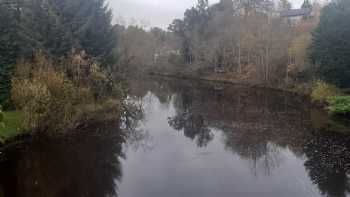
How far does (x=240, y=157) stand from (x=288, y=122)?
29.6ft

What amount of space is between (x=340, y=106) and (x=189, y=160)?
48.1 feet

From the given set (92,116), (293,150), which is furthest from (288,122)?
(92,116)

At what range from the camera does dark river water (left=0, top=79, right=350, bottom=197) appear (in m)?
13.4

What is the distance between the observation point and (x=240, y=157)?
1733cm

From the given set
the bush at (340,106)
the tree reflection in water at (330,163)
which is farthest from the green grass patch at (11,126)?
the bush at (340,106)

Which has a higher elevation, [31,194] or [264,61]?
[264,61]

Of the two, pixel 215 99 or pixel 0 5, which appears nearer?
pixel 0 5

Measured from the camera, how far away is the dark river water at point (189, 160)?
44.1ft

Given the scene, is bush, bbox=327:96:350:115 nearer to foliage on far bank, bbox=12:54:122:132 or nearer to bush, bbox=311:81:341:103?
bush, bbox=311:81:341:103

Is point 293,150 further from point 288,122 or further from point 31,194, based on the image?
point 31,194

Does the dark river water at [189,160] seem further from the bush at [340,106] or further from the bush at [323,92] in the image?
the bush at [323,92]

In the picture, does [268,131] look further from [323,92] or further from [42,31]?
[42,31]

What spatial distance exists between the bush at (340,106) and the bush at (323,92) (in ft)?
11.6

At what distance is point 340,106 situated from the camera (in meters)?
25.3
